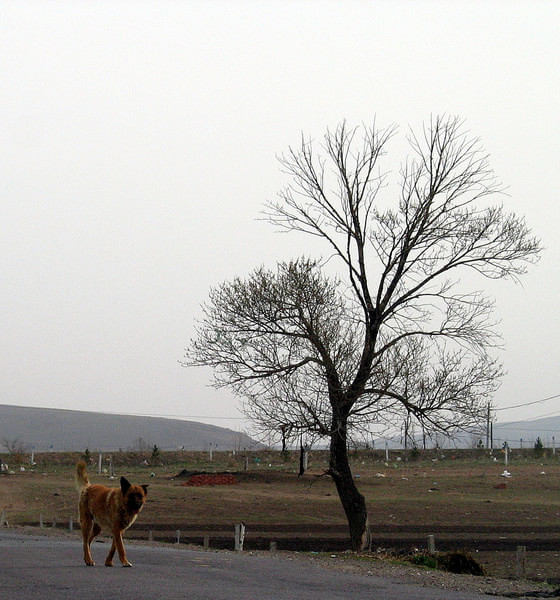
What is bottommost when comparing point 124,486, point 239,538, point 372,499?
point 239,538

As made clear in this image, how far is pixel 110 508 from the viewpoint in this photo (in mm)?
13102

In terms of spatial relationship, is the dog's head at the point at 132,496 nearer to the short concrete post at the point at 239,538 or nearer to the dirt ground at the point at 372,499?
the short concrete post at the point at 239,538

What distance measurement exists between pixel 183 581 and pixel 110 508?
1.41 m

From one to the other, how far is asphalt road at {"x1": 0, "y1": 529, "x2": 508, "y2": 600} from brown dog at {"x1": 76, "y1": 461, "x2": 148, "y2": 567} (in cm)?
46

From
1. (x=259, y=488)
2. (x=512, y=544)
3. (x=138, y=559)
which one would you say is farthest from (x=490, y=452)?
(x=138, y=559)

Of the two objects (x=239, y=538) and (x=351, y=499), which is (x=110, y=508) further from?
(x=351, y=499)

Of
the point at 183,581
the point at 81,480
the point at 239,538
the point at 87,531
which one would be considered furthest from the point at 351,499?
the point at 183,581

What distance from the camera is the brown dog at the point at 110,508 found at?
12.8m

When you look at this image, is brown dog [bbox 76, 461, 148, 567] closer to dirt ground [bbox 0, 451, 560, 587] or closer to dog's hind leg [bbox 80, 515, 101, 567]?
dog's hind leg [bbox 80, 515, 101, 567]

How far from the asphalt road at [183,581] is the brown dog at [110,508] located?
1.51 feet

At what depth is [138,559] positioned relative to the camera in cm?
1623

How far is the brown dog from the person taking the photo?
12.8 meters

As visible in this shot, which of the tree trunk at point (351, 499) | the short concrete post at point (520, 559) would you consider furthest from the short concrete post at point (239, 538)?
the short concrete post at point (520, 559)

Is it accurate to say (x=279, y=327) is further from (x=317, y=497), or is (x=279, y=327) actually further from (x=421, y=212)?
(x=317, y=497)
